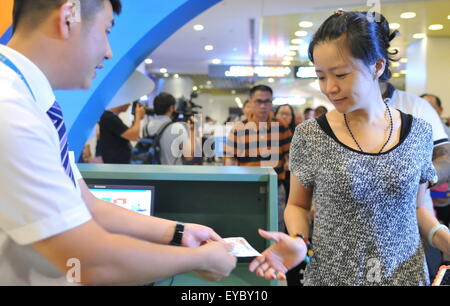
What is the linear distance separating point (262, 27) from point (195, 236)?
6590mm

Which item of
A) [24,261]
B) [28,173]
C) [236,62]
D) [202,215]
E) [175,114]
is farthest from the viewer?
[236,62]

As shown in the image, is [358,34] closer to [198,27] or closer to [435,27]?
[435,27]

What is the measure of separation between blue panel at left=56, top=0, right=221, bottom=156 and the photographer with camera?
649 mm

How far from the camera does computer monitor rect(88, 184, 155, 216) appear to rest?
1665mm

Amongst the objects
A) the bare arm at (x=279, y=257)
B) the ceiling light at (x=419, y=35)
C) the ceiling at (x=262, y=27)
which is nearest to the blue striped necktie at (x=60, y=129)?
the bare arm at (x=279, y=257)

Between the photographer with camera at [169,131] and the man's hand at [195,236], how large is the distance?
2078 mm

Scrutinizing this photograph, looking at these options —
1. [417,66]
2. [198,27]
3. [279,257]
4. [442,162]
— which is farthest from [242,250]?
[417,66]

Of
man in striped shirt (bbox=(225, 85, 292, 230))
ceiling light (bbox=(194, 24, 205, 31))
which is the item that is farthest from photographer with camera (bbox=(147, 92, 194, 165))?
ceiling light (bbox=(194, 24, 205, 31))

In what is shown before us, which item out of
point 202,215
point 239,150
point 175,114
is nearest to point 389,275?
point 202,215

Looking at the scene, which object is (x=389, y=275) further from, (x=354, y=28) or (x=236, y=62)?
(x=236, y=62)

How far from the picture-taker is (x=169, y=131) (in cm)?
313
